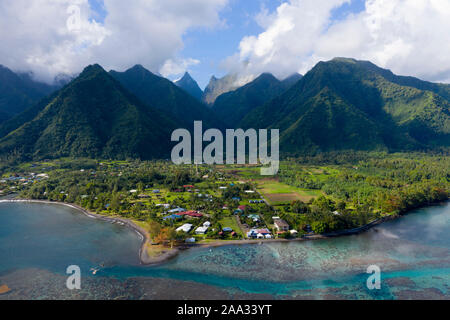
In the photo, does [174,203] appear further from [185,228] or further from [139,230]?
[185,228]

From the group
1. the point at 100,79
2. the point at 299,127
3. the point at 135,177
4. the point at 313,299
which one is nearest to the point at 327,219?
the point at 313,299

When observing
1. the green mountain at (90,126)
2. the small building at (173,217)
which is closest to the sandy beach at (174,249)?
the small building at (173,217)

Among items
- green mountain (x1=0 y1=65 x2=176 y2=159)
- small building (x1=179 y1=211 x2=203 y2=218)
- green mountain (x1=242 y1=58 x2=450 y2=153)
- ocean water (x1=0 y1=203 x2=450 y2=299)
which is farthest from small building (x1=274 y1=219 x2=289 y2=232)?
green mountain (x1=242 y1=58 x2=450 y2=153)

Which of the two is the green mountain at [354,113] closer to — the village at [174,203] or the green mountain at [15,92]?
the village at [174,203]

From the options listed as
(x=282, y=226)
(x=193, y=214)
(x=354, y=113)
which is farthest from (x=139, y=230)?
(x=354, y=113)

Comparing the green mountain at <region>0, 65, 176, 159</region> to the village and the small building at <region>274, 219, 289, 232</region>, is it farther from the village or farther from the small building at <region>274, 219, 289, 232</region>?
the small building at <region>274, 219, 289, 232</region>
